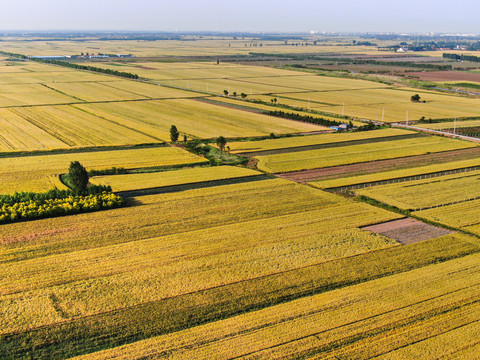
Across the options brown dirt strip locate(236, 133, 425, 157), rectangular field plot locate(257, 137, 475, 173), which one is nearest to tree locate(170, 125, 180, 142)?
brown dirt strip locate(236, 133, 425, 157)

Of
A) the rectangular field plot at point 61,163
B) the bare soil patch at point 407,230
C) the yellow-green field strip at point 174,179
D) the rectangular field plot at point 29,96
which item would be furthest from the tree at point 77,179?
the rectangular field plot at point 29,96

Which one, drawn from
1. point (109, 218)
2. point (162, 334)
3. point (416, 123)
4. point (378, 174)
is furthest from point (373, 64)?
point (162, 334)

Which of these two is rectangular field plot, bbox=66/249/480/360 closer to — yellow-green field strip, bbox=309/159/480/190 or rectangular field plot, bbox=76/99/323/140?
yellow-green field strip, bbox=309/159/480/190

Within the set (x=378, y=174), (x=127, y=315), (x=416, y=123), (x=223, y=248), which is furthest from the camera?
(x=416, y=123)

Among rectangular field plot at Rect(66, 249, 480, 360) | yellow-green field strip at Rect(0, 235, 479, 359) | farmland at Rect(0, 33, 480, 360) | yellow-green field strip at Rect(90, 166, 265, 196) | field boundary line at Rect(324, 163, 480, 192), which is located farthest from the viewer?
field boundary line at Rect(324, 163, 480, 192)

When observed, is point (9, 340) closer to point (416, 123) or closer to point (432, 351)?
point (432, 351)

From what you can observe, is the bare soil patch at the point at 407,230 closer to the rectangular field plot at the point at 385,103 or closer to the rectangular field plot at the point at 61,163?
the rectangular field plot at the point at 61,163

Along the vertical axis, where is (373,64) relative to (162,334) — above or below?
above
